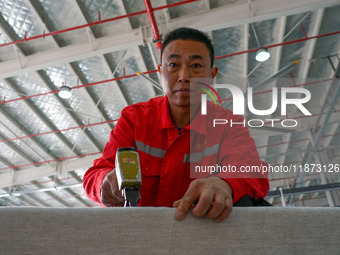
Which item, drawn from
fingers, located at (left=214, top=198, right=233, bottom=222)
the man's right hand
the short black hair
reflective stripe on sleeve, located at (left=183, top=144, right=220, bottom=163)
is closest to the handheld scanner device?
the man's right hand

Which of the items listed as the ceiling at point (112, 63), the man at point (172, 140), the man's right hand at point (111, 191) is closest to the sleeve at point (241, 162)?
the man at point (172, 140)

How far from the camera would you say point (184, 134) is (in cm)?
152

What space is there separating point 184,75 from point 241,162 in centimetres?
58

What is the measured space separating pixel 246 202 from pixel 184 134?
60 centimetres

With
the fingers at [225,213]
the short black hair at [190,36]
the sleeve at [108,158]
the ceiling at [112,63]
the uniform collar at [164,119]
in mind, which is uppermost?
the ceiling at [112,63]

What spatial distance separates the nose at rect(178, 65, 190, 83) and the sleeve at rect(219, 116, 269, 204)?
12.7 inches

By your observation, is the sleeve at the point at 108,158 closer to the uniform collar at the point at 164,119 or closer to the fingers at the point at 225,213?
the uniform collar at the point at 164,119

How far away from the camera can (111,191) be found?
1187 mm

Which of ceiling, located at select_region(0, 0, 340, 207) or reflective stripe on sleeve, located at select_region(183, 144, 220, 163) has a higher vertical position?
ceiling, located at select_region(0, 0, 340, 207)

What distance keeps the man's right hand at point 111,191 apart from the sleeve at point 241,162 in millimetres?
411

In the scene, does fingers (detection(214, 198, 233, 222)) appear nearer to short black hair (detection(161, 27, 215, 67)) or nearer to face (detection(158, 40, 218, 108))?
face (detection(158, 40, 218, 108))

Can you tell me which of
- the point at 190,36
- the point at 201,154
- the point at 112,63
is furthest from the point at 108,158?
the point at 112,63

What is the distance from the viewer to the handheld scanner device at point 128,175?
3.28ft

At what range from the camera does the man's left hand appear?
0.77 metres
